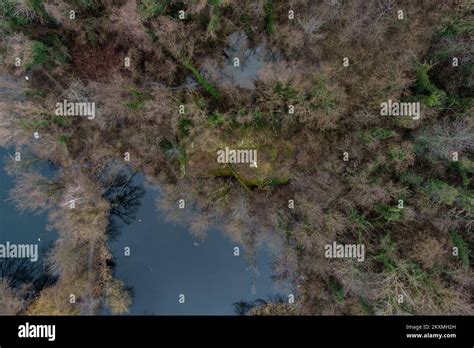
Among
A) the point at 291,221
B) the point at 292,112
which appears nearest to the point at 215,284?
the point at 291,221

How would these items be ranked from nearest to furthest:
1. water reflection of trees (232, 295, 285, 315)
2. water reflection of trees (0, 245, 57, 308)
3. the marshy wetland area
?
the marshy wetland area, water reflection of trees (0, 245, 57, 308), water reflection of trees (232, 295, 285, 315)

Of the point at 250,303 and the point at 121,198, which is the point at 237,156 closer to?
the point at 121,198

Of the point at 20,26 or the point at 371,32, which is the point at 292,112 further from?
the point at 20,26

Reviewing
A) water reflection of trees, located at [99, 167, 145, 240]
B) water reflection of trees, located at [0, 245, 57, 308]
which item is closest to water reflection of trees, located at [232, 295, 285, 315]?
water reflection of trees, located at [99, 167, 145, 240]

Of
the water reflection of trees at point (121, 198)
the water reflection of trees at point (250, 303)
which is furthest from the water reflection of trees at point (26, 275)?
the water reflection of trees at point (250, 303)

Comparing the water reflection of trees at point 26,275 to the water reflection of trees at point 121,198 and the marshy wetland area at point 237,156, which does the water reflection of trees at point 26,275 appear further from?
the water reflection of trees at point 121,198

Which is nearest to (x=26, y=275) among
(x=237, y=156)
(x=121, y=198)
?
(x=121, y=198)

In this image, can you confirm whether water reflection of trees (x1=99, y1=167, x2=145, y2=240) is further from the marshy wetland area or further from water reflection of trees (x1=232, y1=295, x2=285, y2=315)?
water reflection of trees (x1=232, y1=295, x2=285, y2=315)
